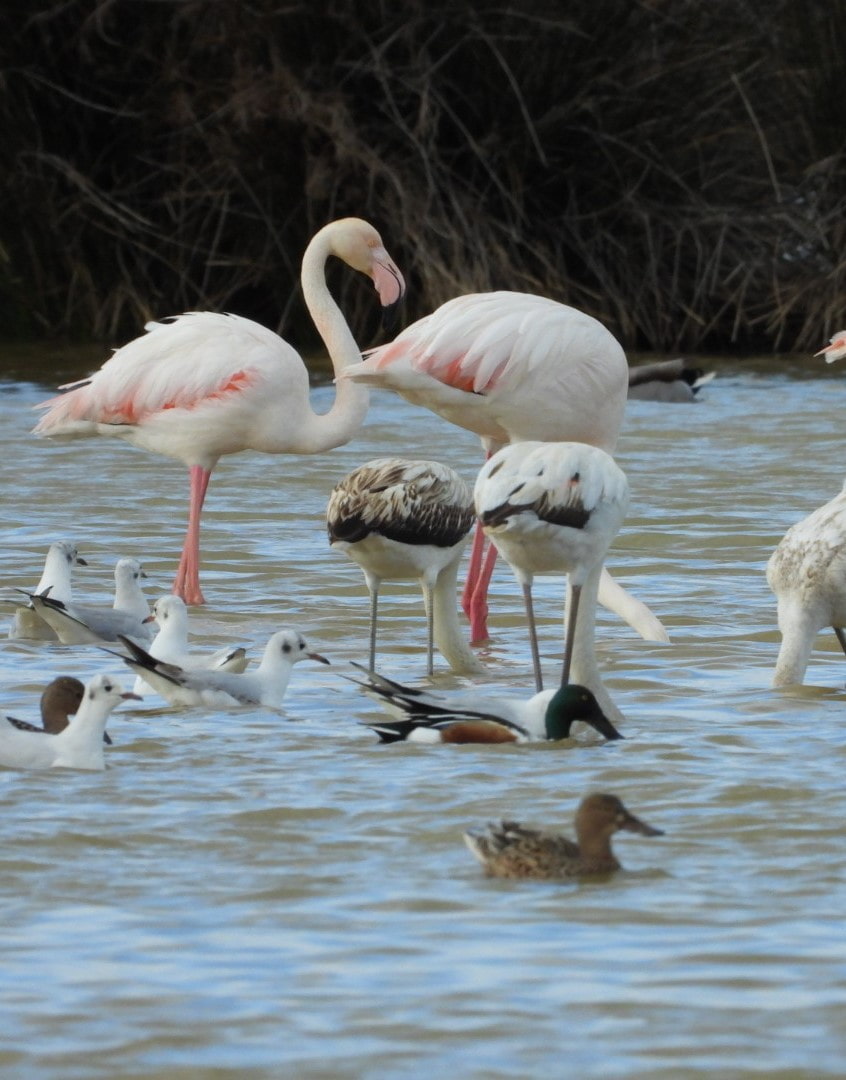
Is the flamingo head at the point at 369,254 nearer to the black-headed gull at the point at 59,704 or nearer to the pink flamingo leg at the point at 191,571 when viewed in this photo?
the pink flamingo leg at the point at 191,571

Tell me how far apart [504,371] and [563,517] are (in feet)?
5.77

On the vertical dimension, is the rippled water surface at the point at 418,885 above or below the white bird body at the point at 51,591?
above

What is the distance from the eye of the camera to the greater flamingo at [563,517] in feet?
19.4

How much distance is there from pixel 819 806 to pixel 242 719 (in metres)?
1.72

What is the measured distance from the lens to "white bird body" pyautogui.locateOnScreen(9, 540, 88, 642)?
24.0ft

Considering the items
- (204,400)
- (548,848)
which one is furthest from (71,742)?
(204,400)

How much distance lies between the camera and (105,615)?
286 inches

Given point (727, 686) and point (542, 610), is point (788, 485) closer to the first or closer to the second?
point (542, 610)

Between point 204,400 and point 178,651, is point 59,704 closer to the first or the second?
point 178,651

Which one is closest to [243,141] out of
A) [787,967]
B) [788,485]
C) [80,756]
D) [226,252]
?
[226,252]

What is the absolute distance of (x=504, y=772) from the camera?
207 inches

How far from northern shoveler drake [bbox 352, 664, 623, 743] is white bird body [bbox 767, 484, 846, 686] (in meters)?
0.98

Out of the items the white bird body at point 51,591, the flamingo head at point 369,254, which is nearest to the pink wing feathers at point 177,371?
the flamingo head at point 369,254

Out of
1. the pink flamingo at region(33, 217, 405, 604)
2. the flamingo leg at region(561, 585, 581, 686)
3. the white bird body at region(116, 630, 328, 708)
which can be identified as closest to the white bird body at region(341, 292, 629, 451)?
the pink flamingo at region(33, 217, 405, 604)
